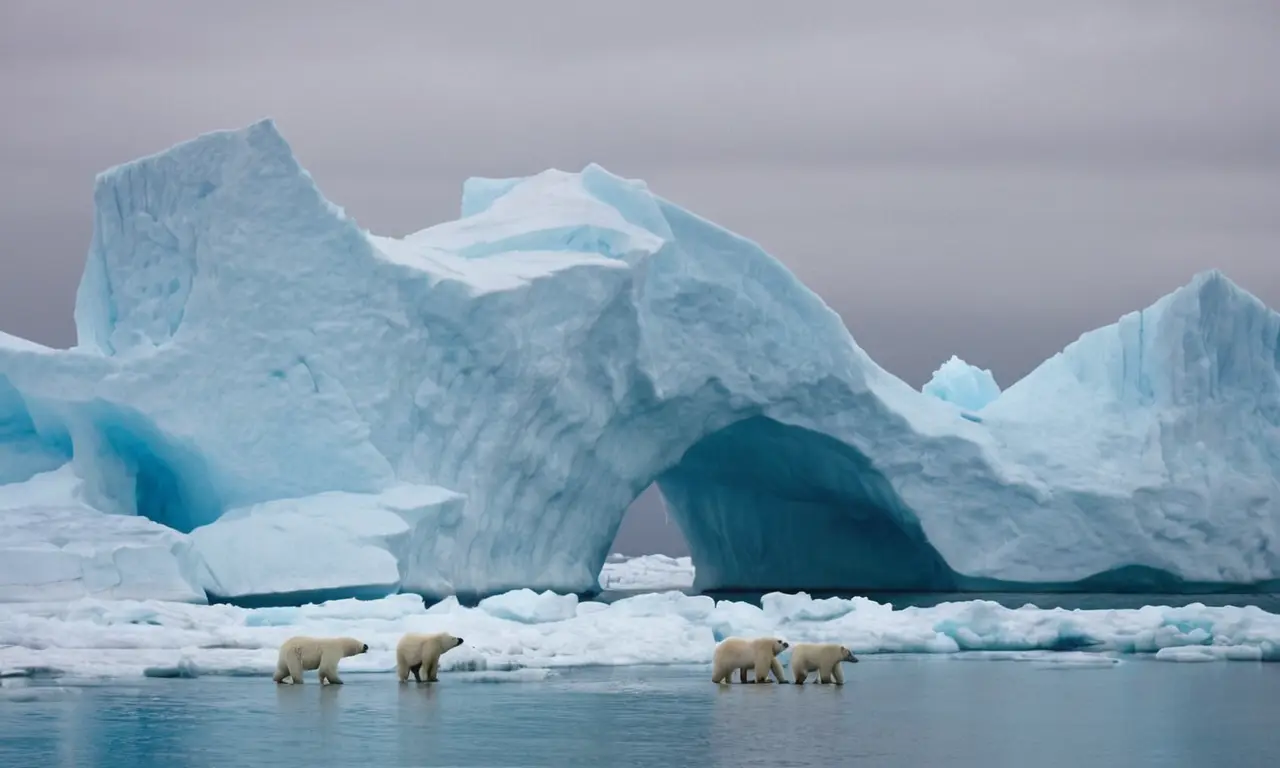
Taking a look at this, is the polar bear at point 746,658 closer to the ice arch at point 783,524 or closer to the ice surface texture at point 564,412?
the ice surface texture at point 564,412

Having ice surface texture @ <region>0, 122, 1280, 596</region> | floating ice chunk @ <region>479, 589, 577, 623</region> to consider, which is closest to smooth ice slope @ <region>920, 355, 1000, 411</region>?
ice surface texture @ <region>0, 122, 1280, 596</region>

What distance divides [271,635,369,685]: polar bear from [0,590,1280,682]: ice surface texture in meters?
0.78

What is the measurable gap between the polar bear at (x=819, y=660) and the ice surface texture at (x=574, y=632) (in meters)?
1.68

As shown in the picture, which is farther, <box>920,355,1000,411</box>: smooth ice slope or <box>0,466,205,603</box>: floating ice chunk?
<box>920,355,1000,411</box>: smooth ice slope

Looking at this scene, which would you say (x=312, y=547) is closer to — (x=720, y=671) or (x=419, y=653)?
(x=419, y=653)

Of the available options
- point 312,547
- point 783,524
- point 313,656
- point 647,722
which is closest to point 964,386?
point 783,524

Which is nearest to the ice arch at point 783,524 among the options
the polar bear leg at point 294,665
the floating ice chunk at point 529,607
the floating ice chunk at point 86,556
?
the floating ice chunk at point 529,607

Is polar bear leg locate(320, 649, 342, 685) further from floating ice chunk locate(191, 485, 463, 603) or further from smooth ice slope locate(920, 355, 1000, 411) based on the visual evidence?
smooth ice slope locate(920, 355, 1000, 411)

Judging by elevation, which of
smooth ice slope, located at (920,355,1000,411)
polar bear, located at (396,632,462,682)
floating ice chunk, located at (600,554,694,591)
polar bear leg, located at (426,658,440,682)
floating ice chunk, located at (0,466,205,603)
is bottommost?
polar bear leg, located at (426,658,440,682)

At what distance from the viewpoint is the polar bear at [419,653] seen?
11250 mm

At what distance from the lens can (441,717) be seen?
9.33 meters

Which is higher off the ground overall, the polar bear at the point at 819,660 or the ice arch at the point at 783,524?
the ice arch at the point at 783,524

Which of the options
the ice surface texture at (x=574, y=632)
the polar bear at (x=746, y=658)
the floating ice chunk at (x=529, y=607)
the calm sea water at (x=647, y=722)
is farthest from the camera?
the floating ice chunk at (x=529, y=607)

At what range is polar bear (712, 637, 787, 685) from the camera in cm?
1135
